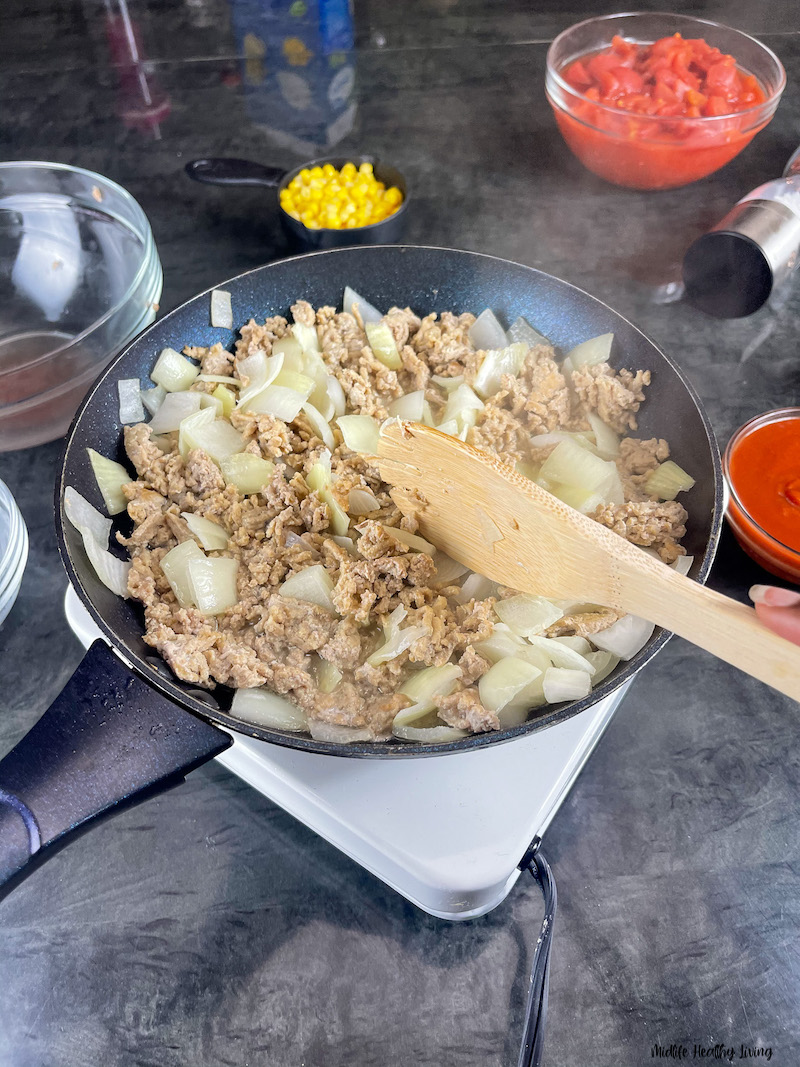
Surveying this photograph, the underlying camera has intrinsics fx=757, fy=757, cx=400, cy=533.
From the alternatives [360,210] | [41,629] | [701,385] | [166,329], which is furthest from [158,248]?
[701,385]

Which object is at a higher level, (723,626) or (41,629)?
(723,626)

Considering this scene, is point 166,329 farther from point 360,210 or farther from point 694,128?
point 694,128

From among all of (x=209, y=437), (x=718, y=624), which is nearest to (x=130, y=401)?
(x=209, y=437)

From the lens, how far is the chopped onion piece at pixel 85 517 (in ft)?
3.68

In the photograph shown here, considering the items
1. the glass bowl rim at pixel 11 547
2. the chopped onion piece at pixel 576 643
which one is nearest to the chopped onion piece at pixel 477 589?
the chopped onion piece at pixel 576 643

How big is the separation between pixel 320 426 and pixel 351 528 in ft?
0.73

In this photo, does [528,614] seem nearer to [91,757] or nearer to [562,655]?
[562,655]

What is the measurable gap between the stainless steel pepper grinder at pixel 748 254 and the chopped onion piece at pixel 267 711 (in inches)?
54.6

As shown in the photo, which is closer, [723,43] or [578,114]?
[578,114]

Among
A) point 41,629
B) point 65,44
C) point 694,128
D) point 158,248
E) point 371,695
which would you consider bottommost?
point 41,629

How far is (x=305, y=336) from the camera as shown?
146cm

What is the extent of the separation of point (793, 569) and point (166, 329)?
118 centimetres

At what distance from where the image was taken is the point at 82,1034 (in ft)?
3.42

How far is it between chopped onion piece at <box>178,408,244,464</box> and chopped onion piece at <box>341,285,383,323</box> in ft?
1.20
